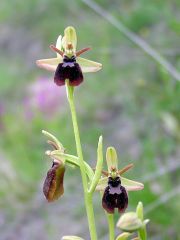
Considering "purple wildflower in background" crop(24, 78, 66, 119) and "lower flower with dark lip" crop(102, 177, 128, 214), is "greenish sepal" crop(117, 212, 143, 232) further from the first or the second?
"purple wildflower in background" crop(24, 78, 66, 119)

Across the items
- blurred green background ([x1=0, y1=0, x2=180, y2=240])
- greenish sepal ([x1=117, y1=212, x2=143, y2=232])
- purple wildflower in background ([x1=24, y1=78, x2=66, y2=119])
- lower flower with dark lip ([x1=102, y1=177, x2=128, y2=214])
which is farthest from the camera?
purple wildflower in background ([x1=24, y1=78, x2=66, y2=119])

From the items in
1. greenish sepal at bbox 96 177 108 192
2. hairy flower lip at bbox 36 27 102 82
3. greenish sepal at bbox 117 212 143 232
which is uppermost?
hairy flower lip at bbox 36 27 102 82

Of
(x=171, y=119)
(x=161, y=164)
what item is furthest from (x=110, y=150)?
(x=161, y=164)

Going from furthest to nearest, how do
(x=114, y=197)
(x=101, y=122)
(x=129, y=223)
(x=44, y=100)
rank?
(x=44, y=100), (x=101, y=122), (x=114, y=197), (x=129, y=223)

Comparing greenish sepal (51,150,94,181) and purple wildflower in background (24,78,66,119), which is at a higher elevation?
purple wildflower in background (24,78,66,119)

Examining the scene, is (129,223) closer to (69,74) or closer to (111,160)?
(111,160)

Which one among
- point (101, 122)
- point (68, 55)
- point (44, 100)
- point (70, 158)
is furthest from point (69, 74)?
point (44, 100)

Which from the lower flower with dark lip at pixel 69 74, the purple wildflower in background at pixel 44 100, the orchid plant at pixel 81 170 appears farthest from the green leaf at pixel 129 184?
the purple wildflower in background at pixel 44 100

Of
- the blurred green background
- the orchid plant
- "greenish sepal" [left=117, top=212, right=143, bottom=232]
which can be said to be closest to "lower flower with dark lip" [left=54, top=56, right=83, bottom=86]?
the orchid plant
